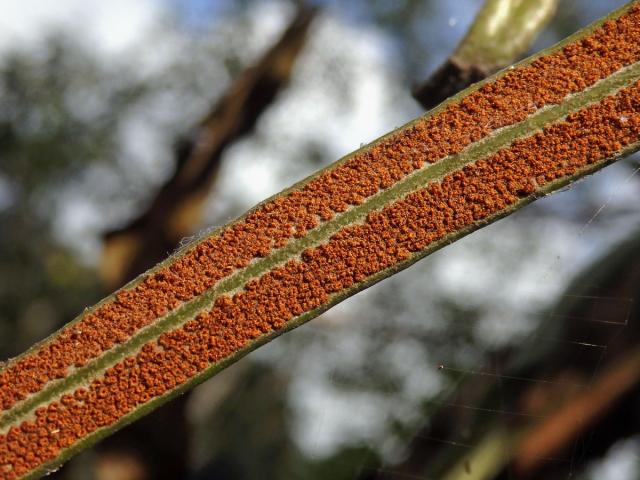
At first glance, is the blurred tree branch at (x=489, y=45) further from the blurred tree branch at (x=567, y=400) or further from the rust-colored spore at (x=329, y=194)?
the blurred tree branch at (x=567, y=400)

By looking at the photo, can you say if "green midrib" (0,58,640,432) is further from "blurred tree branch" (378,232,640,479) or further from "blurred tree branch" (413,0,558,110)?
"blurred tree branch" (378,232,640,479)

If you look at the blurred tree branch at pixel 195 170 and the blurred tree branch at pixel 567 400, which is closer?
the blurred tree branch at pixel 567 400

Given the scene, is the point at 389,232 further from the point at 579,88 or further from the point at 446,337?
the point at 446,337

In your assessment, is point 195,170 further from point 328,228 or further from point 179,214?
point 328,228

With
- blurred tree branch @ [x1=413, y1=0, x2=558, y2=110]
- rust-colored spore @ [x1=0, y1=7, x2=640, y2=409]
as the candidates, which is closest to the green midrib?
rust-colored spore @ [x1=0, y1=7, x2=640, y2=409]

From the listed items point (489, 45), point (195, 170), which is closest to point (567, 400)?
point (489, 45)

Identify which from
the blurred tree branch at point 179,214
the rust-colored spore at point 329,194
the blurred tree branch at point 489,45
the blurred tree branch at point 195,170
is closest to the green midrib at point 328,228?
the rust-colored spore at point 329,194
